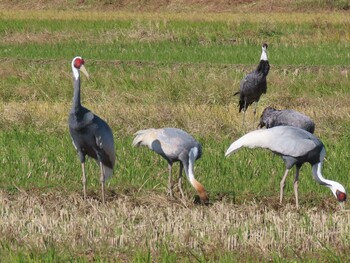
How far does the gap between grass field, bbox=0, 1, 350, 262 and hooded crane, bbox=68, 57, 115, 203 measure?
1.09 feet

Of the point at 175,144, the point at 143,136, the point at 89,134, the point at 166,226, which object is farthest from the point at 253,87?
the point at 166,226

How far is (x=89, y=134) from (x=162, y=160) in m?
1.87

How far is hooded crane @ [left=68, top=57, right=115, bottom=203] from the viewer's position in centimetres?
783

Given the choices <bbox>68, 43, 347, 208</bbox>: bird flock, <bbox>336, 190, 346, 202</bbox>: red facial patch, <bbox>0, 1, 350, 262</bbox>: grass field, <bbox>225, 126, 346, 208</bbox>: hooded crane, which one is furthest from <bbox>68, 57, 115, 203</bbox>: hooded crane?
<bbox>336, 190, 346, 202</bbox>: red facial patch

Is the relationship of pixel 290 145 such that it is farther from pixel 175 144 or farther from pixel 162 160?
pixel 162 160

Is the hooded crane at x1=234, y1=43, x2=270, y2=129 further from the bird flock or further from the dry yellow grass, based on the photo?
the dry yellow grass

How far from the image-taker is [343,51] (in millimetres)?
20812

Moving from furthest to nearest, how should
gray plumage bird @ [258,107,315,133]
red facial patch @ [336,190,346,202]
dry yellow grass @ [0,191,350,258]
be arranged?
gray plumage bird @ [258,107,315,133]
red facial patch @ [336,190,346,202]
dry yellow grass @ [0,191,350,258]

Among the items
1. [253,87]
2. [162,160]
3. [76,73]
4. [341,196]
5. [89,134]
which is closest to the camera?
[341,196]

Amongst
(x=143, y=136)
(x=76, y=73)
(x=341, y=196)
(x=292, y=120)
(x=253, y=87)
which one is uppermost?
(x=76, y=73)

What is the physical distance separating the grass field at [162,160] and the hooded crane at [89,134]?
1.09ft

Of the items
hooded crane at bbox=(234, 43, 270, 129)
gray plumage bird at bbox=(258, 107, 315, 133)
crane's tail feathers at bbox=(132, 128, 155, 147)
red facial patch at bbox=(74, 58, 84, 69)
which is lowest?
hooded crane at bbox=(234, 43, 270, 129)

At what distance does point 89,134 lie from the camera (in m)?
7.92

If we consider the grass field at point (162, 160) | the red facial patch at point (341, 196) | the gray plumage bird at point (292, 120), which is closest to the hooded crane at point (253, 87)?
the grass field at point (162, 160)
